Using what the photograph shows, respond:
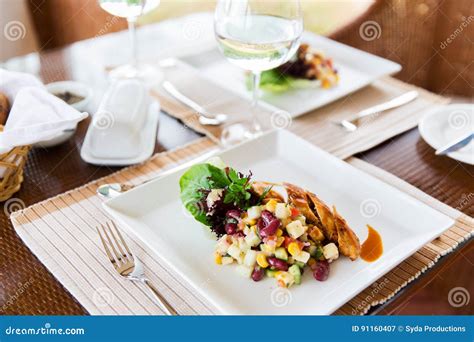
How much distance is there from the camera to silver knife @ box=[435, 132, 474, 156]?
1214mm

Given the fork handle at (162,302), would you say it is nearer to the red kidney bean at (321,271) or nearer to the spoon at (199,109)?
the red kidney bean at (321,271)

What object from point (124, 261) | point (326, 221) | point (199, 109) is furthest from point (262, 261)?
point (199, 109)

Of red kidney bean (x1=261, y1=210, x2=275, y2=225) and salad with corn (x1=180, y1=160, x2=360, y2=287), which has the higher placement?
red kidney bean (x1=261, y1=210, x2=275, y2=225)

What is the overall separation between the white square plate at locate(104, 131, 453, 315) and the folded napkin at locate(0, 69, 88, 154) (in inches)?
8.3

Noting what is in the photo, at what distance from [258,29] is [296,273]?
1.89ft

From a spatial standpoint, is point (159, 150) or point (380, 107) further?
point (380, 107)

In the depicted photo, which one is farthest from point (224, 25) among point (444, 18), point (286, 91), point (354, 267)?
point (444, 18)

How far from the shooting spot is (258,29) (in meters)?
1.21

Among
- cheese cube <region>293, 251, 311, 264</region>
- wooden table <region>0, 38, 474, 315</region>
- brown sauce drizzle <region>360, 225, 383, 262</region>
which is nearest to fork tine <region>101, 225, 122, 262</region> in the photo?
wooden table <region>0, 38, 474, 315</region>

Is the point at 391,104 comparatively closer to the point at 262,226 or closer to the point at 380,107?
the point at 380,107

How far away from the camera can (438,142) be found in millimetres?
1257

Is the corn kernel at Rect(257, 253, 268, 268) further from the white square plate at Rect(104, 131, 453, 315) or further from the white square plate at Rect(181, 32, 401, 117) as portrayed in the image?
the white square plate at Rect(181, 32, 401, 117)

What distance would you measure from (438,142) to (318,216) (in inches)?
18.2

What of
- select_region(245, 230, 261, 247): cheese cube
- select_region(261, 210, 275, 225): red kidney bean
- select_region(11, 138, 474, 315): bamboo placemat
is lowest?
select_region(11, 138, 474, 315): bamboo placemat
